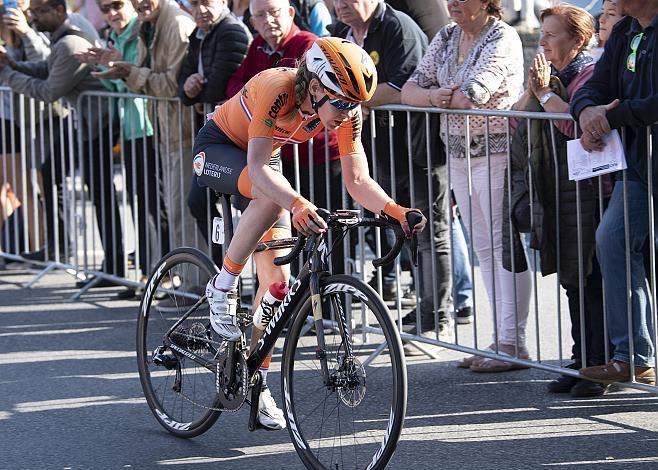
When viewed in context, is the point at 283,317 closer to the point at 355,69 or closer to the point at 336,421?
the point at 336,421

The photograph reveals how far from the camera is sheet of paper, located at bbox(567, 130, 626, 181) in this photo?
19.6 ft

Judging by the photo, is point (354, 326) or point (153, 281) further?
point (354, 326)

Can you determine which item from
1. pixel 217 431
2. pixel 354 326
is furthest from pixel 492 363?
pixel 217 431

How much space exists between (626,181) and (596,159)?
18cm

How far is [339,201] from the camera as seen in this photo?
8.26 meters

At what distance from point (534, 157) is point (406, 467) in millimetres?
1901

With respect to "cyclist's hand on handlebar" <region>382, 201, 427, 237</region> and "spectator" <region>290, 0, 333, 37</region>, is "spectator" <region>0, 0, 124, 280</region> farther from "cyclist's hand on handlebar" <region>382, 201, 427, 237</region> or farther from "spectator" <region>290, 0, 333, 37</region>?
"cyclist's hand on handlebar" <region>382, 201, 427, 237</region>

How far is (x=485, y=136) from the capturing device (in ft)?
23.5

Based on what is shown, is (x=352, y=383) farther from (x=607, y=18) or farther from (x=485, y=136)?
(x=607, y=18)

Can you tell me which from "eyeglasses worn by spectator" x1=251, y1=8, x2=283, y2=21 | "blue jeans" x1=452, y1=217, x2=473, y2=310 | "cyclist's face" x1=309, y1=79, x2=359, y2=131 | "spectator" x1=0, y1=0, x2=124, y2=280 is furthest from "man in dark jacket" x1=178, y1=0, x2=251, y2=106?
"cyclist's face" x1=309, y1=79, x2=359, y2=131

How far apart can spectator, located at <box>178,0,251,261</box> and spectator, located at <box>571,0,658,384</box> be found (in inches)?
126

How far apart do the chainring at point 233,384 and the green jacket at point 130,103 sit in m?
4.24

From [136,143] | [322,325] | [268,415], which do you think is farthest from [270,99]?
[136,143]

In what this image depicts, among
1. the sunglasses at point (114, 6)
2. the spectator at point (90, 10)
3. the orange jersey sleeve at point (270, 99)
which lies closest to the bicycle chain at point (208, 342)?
the orange jersey sleeve at point (270, 99)
